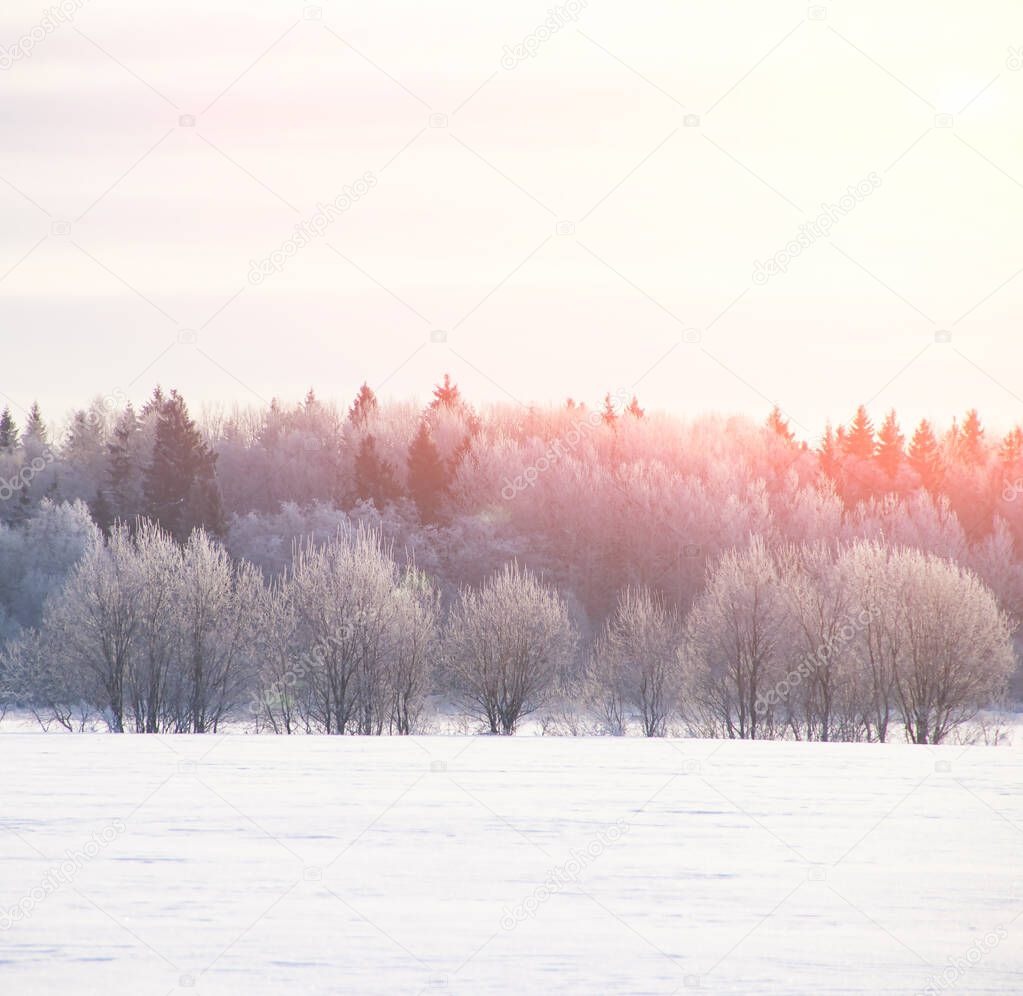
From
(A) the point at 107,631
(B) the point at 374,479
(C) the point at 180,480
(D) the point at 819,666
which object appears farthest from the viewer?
(B) the point at 374,479

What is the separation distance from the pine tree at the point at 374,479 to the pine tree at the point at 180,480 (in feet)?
25.2

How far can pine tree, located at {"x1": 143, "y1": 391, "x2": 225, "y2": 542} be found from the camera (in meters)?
55.0

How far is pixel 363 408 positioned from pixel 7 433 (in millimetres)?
23152

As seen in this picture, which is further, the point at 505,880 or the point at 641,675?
the point at 641,675

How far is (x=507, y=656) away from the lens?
36.8 m

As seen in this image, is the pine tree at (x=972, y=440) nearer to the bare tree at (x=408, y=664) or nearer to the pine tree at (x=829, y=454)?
the pine tree at (x=829, y=454)

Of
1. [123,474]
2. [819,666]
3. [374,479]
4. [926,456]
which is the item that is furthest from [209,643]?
[926,456]

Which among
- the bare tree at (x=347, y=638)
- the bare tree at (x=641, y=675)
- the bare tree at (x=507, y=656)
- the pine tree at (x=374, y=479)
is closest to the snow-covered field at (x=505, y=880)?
the bare tree at (x=347, y=638)

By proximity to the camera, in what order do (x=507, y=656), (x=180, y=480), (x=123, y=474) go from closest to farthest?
(x=507, y=656) → (x=180, y=480) → (x=123, y=474)

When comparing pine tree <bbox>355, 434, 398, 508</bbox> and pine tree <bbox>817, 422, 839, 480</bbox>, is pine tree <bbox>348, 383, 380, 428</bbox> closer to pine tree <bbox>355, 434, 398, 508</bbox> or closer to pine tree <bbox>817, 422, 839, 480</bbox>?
pine tree <bbox>355, 434, 398, 508</bbox>

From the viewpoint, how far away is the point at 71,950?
897 centimetres

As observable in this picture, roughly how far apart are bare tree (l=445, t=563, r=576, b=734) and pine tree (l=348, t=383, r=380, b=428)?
35937 mm

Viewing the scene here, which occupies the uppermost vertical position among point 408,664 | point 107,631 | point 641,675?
point 107,631

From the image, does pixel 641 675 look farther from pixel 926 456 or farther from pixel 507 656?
pixel 926 456
